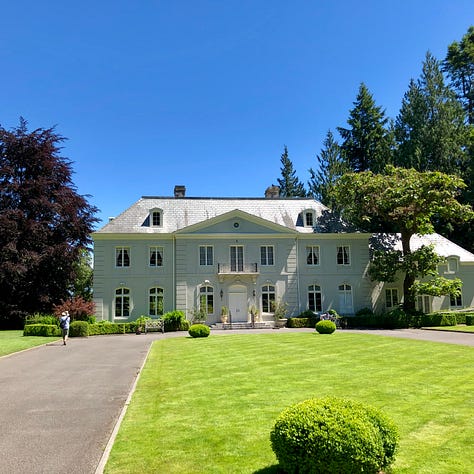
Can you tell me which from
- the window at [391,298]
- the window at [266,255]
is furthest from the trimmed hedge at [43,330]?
the window at [391,298]

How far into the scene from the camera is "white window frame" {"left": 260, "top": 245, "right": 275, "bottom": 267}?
109 feet

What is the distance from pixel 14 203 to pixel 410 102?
39.6 m

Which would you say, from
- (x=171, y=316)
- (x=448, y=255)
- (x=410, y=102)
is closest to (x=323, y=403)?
(x=171, y=316)

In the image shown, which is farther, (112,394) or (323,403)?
(112,394)

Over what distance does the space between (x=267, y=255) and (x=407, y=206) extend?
1038 cm

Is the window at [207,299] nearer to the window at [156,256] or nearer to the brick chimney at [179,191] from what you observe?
the window at [156,256]

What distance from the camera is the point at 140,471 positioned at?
4949mm

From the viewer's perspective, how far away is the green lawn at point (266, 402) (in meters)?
5.25

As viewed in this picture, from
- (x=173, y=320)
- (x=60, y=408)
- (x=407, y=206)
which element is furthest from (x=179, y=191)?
(x=60, y=408)

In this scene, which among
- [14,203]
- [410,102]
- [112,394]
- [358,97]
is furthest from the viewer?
[358,97]

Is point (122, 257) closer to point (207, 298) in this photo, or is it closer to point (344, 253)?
point (207, 298)

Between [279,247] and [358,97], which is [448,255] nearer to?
[279,247]

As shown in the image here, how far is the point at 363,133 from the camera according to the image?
52281mm

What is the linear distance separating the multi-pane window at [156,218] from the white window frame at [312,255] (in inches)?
446
